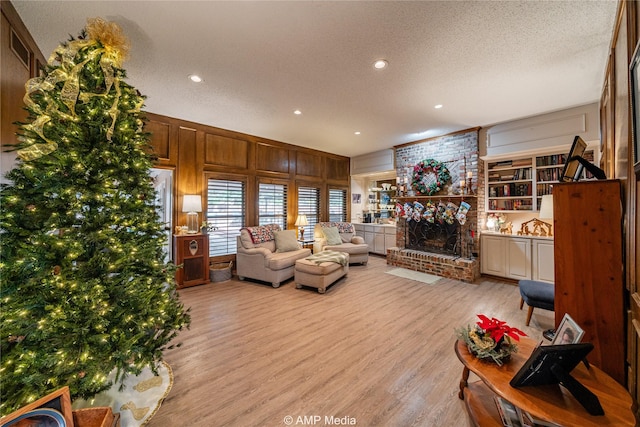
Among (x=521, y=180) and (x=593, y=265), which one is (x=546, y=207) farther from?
(x=593, y=265)

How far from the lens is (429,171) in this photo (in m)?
5.26

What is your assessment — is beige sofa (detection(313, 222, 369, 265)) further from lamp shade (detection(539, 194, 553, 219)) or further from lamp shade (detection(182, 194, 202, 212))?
lamp shade (detection(539, 194, 553, 219))

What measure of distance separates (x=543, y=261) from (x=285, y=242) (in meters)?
4.44

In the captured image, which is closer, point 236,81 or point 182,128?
point 236,81

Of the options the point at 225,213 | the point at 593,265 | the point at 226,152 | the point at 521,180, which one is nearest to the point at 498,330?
the point at 593,265

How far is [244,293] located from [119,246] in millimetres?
2526

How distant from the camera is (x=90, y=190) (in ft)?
4.85

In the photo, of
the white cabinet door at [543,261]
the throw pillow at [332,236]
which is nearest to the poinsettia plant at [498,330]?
the white cabinet door at [543,261]

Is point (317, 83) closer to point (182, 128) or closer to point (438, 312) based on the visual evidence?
point (182, 128)

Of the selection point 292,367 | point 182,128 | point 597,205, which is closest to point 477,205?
point 597,205

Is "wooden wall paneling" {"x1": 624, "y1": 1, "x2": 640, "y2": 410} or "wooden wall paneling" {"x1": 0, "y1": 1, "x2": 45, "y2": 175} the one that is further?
"wooden wall paneling" {"x1": 0, "y1": 1, "x2": 45, "y2": 175}

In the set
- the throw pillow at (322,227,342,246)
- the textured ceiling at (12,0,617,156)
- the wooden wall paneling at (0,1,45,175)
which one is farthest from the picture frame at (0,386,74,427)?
the throw pillow at (322,227,342,246)

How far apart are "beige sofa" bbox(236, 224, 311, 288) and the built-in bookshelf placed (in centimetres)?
391

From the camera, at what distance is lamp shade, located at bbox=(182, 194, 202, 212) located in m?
4.15
